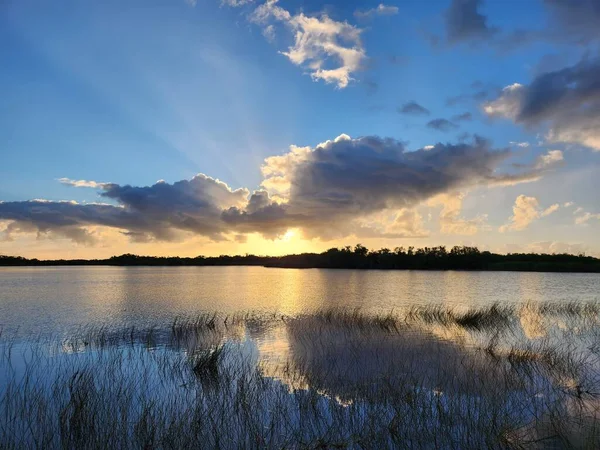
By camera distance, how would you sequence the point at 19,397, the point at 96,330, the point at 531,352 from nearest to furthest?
the point at 19,397, the point at 531,352, the point at 96,330

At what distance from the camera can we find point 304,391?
432 inches

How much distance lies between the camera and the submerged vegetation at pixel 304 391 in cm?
830

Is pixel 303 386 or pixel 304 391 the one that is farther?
pixel 303 386

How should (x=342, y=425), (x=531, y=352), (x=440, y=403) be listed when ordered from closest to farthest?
(x=342, y=425) < (x=440, y=403) < (x=531, y=352)

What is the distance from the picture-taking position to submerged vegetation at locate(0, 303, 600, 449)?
8.30 metres

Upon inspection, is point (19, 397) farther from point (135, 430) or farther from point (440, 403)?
point (440, 403)

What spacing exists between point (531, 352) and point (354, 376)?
766cm

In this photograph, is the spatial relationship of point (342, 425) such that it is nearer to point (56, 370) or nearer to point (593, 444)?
point (593, 444)

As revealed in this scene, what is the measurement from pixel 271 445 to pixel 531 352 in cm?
1203

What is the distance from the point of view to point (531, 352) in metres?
15.6

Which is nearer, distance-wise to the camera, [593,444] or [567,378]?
[593,444]

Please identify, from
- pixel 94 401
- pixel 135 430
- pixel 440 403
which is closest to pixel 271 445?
pixel 135 430

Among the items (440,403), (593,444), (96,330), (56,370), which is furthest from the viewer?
(96,330)

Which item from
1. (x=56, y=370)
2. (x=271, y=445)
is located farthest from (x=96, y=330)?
(x=271, y=445)
